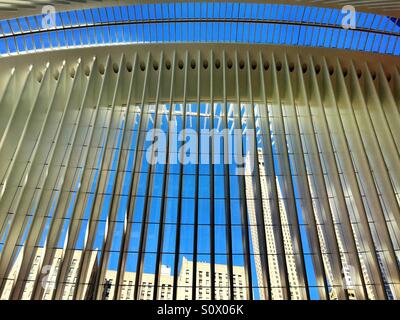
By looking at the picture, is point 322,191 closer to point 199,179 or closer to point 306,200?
point 306,200

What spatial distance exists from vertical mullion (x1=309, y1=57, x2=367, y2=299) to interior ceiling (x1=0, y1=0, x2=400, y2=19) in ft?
7.66

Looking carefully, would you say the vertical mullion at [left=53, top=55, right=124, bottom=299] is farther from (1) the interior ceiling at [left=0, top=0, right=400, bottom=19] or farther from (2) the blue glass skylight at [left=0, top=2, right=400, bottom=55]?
(1) the interior ceiling at [left=0, top=0, right=400, bottom=19]

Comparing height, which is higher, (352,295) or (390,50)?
(390,50)

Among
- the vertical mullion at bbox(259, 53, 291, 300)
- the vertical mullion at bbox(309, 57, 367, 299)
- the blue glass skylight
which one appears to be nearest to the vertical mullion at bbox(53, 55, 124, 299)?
the blue glass skylight

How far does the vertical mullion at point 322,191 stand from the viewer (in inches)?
403

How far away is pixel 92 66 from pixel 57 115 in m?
2.32

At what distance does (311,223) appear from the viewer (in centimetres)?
1102

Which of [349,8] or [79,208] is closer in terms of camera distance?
[79,208]

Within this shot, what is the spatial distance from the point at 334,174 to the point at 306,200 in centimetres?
141

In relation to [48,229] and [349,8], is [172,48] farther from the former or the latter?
[48,229]

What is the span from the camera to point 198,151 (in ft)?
41.9

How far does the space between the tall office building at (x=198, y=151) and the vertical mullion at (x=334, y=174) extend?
6 centimetres
